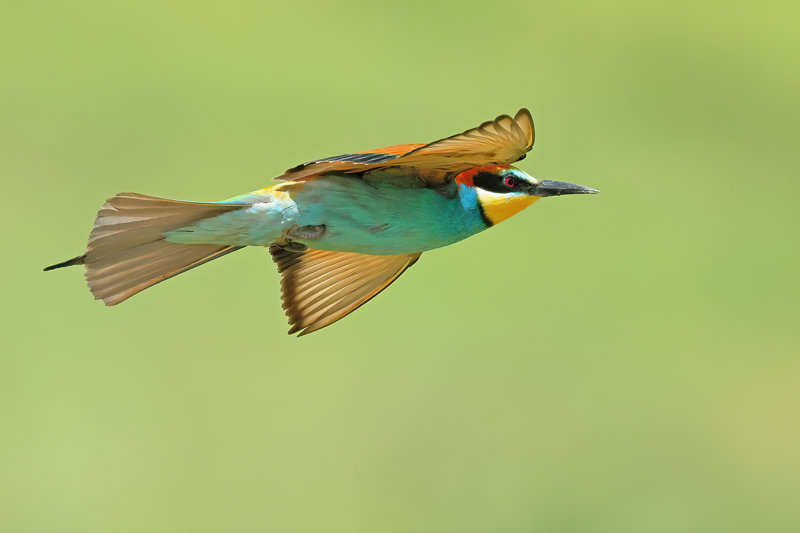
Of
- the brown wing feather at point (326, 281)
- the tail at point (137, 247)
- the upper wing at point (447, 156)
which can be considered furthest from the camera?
the brown wing feather at point (326, 281)

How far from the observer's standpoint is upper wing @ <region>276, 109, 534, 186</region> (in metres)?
0.92

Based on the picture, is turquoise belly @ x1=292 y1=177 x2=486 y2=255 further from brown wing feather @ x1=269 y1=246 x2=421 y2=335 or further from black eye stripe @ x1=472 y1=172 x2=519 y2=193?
brown wing feather @ x1=269 y1=246 x2=421 y2=335

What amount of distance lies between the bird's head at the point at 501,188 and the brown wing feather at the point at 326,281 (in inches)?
8.8

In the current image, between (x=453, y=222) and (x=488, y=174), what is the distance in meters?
0.06

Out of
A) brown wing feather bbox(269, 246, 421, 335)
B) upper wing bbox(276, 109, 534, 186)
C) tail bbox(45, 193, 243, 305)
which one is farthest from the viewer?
brown wing feather bbox(269, 246, 421, 335)

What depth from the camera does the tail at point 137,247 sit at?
40.6 inches

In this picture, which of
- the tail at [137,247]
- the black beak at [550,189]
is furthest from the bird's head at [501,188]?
the tail at [137,247]

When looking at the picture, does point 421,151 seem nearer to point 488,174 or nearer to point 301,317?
point 488,174

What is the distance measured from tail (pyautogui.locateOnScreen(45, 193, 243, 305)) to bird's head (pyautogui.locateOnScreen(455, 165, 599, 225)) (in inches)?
8.7

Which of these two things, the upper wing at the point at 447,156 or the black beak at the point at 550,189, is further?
the black beak at the point at 550,189

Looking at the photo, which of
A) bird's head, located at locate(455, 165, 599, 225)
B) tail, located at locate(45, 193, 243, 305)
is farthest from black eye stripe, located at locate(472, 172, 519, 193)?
tail, located at locate(45, 193, 243, 305)

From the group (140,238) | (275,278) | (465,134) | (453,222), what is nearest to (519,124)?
(465,134)

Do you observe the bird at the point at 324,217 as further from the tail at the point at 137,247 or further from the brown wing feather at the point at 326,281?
the brown wing feather at the point at 326,281

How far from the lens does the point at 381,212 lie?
106 centimetres
